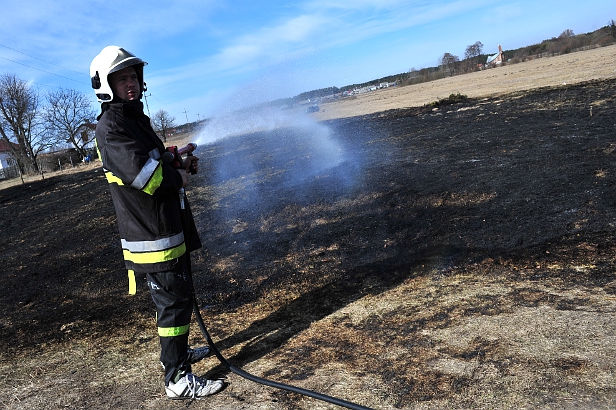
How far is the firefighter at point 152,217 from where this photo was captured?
2.95 metres

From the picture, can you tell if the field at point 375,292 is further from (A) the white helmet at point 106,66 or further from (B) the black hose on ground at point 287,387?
(A) the white helmet at point 106,66

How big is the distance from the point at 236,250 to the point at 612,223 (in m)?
4.68

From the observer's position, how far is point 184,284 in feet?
10.2

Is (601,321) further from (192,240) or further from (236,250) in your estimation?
(236,250)

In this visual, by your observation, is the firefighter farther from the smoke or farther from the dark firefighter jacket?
the smoke

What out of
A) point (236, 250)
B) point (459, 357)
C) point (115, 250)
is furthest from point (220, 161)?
point (459, 357)

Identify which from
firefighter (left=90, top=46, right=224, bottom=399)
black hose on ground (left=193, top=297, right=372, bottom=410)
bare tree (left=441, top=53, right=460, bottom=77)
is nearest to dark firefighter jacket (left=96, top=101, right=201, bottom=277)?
firefighter (left=90, top=46, right=224, bottom=399)

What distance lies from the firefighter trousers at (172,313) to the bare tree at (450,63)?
263ft

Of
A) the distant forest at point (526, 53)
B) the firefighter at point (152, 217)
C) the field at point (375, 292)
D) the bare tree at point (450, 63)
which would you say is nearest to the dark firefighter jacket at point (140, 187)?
the firefighter at point (152, 217)

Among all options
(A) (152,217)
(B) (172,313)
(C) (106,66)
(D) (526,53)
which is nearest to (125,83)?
(C) (106,66)

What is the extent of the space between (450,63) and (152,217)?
87.8 metres

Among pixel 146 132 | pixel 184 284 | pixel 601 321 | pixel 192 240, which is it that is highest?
pixel 146 132

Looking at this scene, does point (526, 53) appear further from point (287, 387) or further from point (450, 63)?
point (287, 387)

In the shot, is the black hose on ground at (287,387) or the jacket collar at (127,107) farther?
the jacket collar at (127,107)
